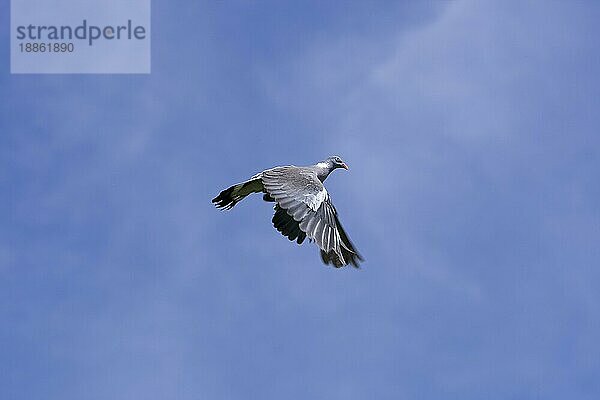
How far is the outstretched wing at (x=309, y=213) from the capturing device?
25078 mm

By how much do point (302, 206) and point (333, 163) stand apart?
20.3 feet

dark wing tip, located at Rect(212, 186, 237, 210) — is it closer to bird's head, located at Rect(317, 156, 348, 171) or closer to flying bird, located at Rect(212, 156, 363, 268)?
flying bird, located at Rect(212, 156, 363, 268)

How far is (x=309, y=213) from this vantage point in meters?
25.4

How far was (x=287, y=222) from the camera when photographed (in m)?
28.1

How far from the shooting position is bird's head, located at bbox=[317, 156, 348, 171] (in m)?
31.1

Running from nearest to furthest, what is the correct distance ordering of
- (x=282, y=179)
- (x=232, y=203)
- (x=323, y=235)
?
(x=323, y=235) → (x=282, y=179) → (x=232, y=203)

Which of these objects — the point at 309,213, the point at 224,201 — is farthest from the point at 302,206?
the point at 224,201

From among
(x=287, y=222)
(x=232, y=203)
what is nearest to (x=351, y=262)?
(x=287, y=222)

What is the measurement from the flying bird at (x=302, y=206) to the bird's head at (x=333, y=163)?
1.07 metres

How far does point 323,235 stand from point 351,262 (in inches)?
92.8

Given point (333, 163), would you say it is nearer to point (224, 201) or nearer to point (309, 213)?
point (224, 201)

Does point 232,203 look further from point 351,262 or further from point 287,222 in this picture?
point 351,262

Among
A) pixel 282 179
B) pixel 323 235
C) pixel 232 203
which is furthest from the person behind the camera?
pixel 232 203

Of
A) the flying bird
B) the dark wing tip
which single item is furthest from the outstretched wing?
the dark wing tip
